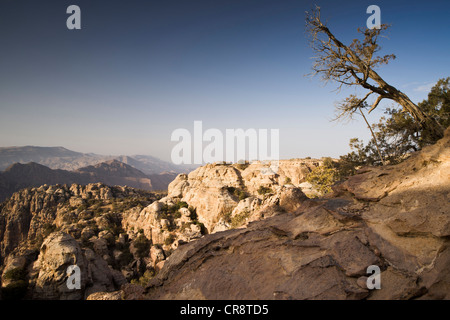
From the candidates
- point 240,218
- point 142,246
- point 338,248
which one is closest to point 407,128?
point 338,248

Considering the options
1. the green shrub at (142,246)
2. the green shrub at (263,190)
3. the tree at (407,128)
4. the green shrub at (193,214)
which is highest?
the tree at (407,128)

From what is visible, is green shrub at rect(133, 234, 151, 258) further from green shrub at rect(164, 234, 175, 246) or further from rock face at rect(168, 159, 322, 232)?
rock face at rect(168, 159, 322, 232)

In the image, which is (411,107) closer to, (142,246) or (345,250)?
(345,250)

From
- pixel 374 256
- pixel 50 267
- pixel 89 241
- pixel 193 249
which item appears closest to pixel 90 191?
pixel 89 241

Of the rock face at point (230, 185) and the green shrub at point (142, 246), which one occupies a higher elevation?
the rock face at point (230, 185)

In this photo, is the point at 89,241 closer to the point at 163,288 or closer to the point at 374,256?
the point at 163,288

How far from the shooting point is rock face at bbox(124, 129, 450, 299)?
16.0ft

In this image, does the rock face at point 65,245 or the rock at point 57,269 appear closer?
the rock at point 57,269

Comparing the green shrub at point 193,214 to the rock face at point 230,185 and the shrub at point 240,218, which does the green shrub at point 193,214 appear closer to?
the rock face at point 230,185

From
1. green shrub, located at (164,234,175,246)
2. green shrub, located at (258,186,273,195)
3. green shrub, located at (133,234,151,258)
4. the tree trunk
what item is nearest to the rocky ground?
the tree trunk

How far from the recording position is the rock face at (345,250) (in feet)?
16.0

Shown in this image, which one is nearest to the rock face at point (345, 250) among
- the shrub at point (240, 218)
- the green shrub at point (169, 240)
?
the shrub at point (240, 218)

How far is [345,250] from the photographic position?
19.3 ft
